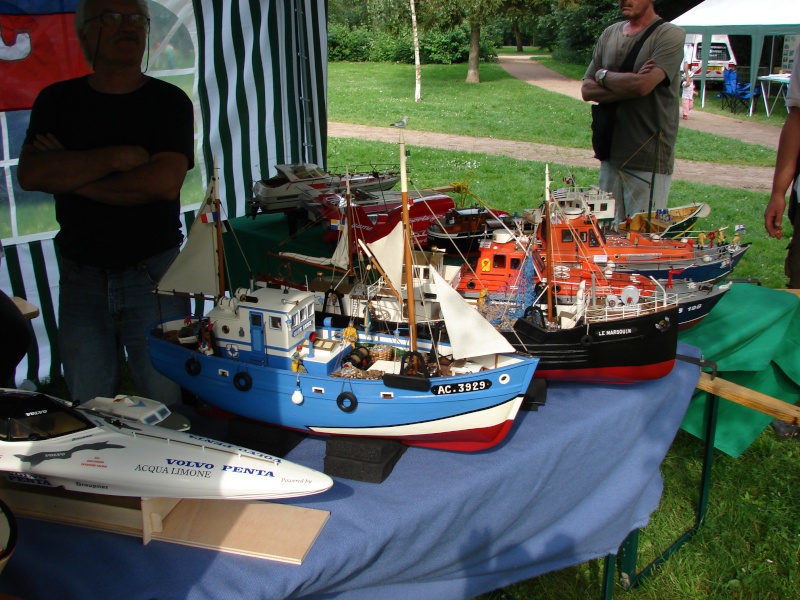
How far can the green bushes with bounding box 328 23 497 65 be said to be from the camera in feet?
134

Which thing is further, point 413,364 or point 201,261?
point 201,261

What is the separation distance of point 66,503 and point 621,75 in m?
5.74

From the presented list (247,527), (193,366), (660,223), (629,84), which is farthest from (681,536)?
(629,84)

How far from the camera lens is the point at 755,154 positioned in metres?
18.1

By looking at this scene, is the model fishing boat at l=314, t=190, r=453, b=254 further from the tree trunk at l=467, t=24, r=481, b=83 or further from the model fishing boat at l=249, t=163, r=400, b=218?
the tree trunk at l=467, t=24, r=481, b=83

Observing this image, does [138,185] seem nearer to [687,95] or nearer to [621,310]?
[621,310]

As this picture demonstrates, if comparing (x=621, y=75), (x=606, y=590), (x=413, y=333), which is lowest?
(x=606, y=590)

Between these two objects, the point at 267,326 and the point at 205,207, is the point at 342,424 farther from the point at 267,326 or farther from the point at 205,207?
the point at 205,207

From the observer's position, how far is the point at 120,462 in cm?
246

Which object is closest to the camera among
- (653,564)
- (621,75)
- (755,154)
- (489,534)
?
(489,534)

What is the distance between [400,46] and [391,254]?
4178cm

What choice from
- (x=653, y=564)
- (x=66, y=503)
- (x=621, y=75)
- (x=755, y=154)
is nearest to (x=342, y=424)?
(x=66, y=503)

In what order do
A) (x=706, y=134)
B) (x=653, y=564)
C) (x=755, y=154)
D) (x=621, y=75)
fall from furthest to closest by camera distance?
(x=706, y=134), (x=755, y=154), (x=621, y=75), (x=653, y=564)

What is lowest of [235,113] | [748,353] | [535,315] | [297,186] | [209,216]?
[748,353]
